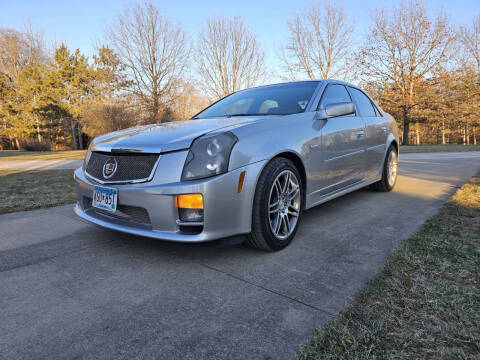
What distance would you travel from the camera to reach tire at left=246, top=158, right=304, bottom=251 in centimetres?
227

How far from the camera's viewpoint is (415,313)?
1.56 m

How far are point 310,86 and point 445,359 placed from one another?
2666 millimetres

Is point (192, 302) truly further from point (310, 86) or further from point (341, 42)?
point (341, 42)

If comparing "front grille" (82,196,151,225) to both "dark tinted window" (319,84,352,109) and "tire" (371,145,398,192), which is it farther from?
"tire" (371,145,398,192)

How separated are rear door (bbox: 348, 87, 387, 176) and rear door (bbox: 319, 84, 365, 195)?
0.55 ft

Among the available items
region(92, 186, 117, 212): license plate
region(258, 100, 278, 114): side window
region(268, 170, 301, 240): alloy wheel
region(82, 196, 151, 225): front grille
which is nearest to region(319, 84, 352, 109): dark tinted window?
region(258, 100, 278, 114): side window

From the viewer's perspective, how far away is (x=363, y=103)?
4.03 metres

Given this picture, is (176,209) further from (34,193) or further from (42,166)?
(42,166)

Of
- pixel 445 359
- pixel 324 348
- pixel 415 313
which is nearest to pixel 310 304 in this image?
pixel 324 348

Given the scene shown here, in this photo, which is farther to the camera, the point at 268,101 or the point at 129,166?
the point at 268,101

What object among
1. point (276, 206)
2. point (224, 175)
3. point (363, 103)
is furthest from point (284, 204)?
point (363, 103)

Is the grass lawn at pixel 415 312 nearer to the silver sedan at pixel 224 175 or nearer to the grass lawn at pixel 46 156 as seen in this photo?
the silver sedan at pixel 224 175

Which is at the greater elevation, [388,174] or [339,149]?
[339,149]

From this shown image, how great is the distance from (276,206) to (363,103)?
2.38 metres
